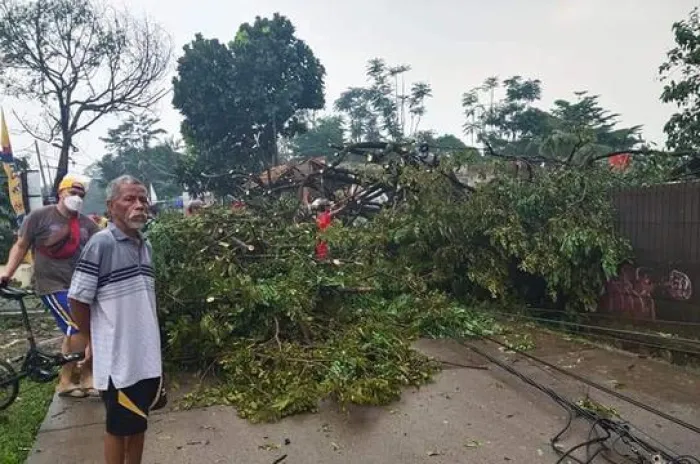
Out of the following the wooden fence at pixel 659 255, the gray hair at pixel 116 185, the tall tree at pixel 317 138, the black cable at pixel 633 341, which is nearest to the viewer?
the gray hair at pixel 116 185

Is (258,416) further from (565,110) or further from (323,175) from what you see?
(565,110)

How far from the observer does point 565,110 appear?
32.9m

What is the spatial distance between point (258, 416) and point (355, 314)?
7.06 feet

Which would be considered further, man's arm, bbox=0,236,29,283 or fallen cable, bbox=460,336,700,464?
man's arm, bbox=0,236,29,283

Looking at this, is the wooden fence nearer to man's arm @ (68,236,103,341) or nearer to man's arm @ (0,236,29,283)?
man's arm @ (68,236,103,341)

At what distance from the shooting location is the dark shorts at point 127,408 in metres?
2.38

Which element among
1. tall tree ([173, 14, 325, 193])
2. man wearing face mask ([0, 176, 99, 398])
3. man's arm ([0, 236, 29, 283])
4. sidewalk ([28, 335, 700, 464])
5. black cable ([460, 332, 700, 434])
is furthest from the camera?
tall tree ([173, 14, 325, 193])

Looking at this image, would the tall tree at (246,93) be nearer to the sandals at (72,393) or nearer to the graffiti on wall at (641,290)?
the graffiti on wall at (641,290)

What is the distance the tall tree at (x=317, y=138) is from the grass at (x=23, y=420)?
37.1 m

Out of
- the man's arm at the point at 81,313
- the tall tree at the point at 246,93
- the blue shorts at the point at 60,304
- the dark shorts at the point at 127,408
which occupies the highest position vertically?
the tall tree at the point at 246,93

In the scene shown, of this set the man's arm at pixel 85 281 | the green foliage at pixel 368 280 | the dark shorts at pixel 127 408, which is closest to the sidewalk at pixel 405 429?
the green foliage at pixel 368 280

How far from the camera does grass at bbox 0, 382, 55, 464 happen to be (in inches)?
130

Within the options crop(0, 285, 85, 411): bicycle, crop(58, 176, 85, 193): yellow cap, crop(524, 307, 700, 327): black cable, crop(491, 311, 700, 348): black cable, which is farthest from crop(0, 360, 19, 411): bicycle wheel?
crop(524, 307, 700, 327): black cable

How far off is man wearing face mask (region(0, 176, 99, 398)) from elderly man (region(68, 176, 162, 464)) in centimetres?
178
